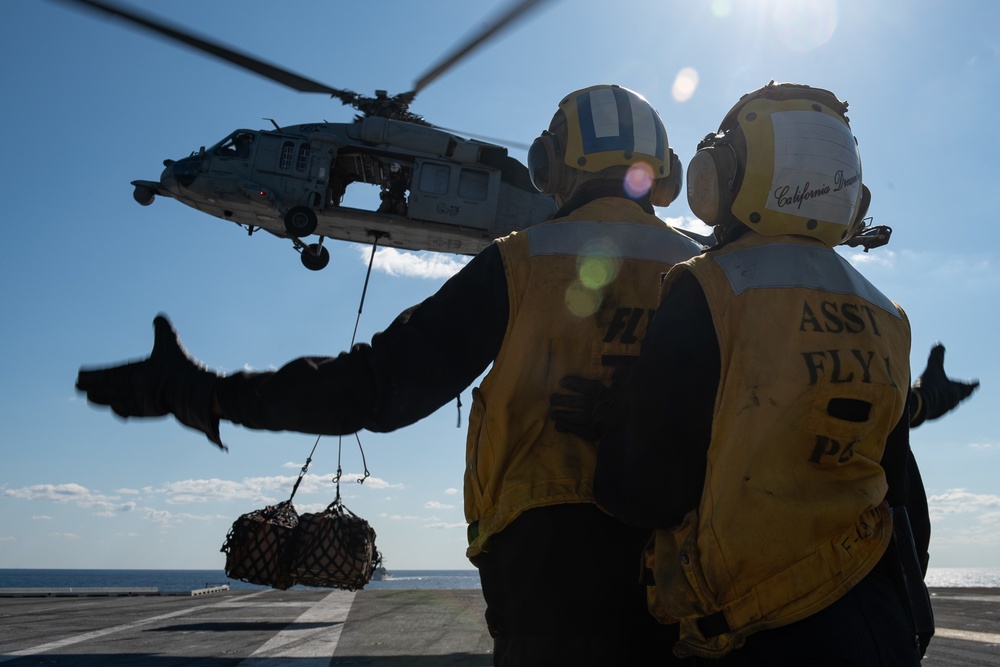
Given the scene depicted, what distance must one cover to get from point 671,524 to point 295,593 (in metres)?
19.1

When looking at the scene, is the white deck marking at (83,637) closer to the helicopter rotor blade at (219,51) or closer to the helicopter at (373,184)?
the helicopter rotor blade at (219,51)

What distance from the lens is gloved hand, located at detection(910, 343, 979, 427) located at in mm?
2941

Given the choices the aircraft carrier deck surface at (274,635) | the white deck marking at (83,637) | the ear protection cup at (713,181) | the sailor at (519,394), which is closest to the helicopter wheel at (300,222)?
the aircraft carrier deck surface at (274,635)

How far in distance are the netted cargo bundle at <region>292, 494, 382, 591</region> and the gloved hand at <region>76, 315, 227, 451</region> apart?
552cm

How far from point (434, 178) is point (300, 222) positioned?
Result: 2.72m

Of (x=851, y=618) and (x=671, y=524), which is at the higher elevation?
(x=671, y=524)

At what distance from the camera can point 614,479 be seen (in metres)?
1.94

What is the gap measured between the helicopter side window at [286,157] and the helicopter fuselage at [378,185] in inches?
0.8

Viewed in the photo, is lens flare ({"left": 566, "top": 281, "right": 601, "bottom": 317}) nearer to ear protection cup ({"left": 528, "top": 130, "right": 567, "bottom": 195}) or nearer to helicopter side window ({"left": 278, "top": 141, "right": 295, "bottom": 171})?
ear protection cup ({"left": 528, "top": 130, "right": 567, "bottom": 195})

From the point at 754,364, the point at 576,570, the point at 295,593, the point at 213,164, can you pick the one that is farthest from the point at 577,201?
the point at 295,593

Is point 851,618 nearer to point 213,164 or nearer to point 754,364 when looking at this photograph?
point 754,364

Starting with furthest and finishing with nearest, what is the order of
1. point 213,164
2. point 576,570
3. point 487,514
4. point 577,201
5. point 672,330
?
point 213,164 → point 577,201 → point 487,514 → point 576,570 → point 672,330

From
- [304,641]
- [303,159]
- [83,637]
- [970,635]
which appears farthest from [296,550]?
[303,159]

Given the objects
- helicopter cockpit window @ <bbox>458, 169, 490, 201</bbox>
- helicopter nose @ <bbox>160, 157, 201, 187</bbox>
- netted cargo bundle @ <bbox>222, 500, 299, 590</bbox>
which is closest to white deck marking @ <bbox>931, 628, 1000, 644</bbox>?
netted cargo bundle @ <bbox>222, 500, 299, 590</bbox>
